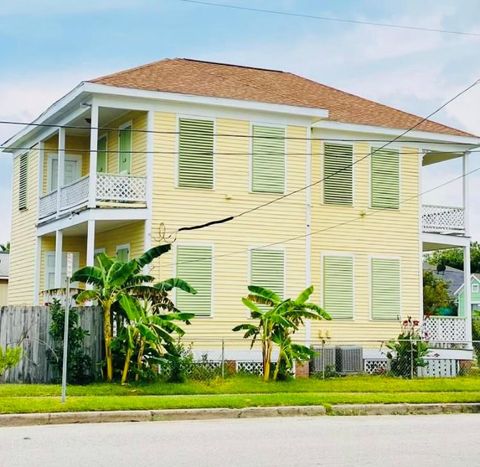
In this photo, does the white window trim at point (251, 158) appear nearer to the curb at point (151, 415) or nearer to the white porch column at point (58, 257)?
the white porch column at point (58, 257)

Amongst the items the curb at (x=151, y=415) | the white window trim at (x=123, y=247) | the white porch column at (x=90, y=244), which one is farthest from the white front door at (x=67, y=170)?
the curb at (x=151, y=415)

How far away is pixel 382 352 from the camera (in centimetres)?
2823

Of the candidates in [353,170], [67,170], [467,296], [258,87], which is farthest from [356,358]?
[67,170]

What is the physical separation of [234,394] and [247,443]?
293 inches

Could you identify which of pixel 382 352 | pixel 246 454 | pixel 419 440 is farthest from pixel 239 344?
pixel 246 454

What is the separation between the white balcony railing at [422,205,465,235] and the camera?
30.0 m

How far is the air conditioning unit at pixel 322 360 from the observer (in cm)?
2634

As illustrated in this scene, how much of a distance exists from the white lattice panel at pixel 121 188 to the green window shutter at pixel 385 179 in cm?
788

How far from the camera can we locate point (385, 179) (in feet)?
95.8

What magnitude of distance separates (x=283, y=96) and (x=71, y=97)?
6.41 m

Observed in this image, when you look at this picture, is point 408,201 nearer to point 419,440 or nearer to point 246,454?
point 419,440

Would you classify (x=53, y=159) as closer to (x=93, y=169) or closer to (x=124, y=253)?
(x=124, y=253)

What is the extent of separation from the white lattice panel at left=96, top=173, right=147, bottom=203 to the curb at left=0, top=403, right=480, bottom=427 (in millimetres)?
9168

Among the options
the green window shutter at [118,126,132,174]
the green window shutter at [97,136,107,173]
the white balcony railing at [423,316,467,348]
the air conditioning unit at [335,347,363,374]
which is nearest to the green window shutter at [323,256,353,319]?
the air conditioning unit at [335,347,363,374]
